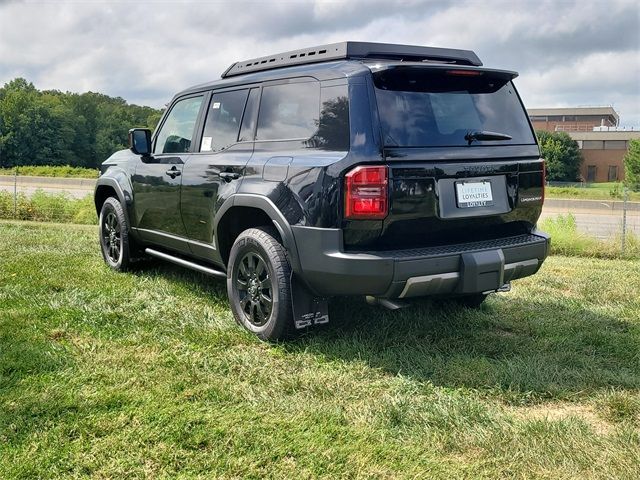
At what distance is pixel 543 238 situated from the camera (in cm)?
439

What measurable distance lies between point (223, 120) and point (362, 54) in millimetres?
1360

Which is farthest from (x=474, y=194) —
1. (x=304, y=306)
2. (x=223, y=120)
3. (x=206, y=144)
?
(x=206, y=144)

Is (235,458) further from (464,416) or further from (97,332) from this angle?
(97,332)

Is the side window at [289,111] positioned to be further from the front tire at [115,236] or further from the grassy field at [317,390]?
the front tire at [115,236]

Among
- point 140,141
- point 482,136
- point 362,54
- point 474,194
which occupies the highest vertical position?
point 362,54

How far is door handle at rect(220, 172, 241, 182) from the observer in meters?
4.45

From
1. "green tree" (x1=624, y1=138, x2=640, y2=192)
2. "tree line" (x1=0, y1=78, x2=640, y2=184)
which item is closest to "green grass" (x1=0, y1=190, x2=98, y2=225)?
"tree line" (x1=0, y1=78, x2=640, y2=184)

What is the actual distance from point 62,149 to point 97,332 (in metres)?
71.7

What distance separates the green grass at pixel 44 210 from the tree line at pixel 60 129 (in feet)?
171

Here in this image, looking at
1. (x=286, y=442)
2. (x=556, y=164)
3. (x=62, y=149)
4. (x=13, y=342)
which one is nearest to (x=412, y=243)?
(x=286, y=442)

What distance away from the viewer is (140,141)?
5773 millimetres

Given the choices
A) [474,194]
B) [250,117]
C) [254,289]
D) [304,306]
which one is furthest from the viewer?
[250,117]

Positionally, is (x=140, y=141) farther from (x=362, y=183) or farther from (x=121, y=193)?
(x=362, y=183)

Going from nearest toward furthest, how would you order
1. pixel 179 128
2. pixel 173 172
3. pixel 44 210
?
pixel 173 172
pixel 179 128
pixel 44 210
